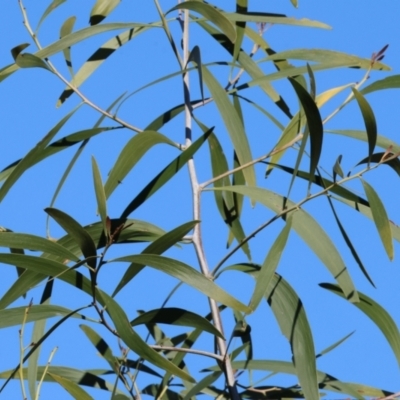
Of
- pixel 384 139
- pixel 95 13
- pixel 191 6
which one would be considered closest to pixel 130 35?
pixel 95 13

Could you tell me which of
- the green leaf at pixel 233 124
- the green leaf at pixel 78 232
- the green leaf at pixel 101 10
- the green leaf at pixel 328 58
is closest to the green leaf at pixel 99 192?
the green leaf at pixel 78 232

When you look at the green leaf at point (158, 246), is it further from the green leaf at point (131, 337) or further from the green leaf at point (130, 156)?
the green leaf at point (130, 156)

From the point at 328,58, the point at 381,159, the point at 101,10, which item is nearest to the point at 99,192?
the point at 381,159

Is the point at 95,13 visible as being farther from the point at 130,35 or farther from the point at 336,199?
the point at 336,199

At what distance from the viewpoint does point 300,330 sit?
1.10 metres

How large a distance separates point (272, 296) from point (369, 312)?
158 mm

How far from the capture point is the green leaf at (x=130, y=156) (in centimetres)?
118

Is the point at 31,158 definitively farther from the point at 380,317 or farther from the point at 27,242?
the point at 380,317

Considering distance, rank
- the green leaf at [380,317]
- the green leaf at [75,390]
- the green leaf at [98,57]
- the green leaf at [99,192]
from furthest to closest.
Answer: the green leaf at [98,57], the green leaf at [380,317], the green leaf at [75,390], the green leaf at [99,192]

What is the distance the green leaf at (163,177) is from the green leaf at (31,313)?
160 mm

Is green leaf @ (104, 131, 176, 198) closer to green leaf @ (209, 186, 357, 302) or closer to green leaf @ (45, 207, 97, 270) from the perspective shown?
green leaf @ (209, 186, 357, 302)

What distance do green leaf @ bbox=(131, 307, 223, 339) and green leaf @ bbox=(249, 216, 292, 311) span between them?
7 centimetres

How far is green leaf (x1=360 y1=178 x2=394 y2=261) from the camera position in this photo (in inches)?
43.5

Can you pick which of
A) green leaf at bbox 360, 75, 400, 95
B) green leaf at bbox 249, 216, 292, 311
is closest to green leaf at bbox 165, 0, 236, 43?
green leaf at bbox 360, 75, 400, 95
